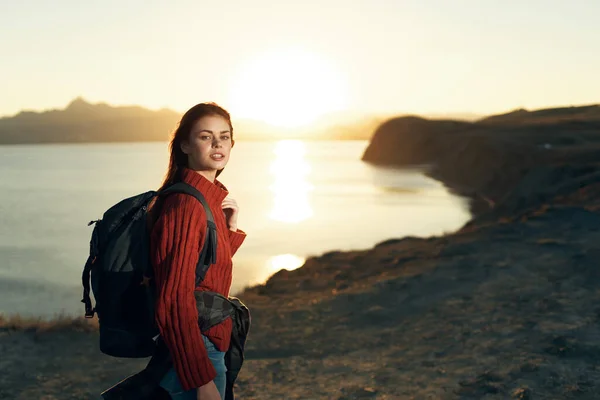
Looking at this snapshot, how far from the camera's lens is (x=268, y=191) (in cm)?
6781

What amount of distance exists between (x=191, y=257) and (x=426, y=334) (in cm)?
670

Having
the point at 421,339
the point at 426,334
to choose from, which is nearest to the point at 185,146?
the point at 421,339

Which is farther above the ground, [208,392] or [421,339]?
[208,392]

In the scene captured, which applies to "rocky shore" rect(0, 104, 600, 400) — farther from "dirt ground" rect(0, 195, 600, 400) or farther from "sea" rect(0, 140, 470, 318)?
"sea" rect(0, 140, 470, 318)

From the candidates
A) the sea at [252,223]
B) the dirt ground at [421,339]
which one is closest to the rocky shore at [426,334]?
the dirt ground at [421,339]

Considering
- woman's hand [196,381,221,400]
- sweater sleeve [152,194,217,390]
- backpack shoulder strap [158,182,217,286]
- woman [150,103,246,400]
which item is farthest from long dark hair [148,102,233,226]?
woman's hand [196,381,221,400]

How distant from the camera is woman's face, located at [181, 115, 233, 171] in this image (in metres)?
2.73

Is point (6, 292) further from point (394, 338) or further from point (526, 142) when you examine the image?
point (526, 142)

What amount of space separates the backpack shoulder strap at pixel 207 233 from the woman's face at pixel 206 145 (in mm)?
201

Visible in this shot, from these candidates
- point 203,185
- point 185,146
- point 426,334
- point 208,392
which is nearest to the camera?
point 208,392

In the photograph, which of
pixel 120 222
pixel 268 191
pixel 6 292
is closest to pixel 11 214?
pixel 6 292

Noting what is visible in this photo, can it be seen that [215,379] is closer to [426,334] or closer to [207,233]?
[207,233]

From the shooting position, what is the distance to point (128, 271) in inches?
96.7

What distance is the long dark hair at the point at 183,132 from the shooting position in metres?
2.76
